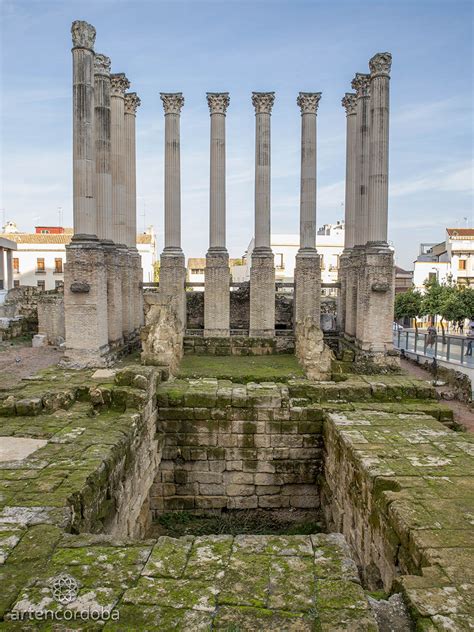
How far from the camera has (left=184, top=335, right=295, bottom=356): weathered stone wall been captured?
16.5 m

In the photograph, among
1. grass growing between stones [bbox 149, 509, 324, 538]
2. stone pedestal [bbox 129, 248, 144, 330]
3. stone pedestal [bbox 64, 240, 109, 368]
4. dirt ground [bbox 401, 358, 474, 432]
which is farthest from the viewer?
stone pedestal [bbox 129, 248, 144, 330]

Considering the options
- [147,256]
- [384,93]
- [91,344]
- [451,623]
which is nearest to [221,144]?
[384,93]

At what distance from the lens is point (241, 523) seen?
29.1ft

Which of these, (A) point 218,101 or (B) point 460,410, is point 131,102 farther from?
(B) point 460,410

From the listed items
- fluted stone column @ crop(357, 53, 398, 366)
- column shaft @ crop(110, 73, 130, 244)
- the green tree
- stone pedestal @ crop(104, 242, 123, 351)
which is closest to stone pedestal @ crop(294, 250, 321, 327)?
fluted stone column @ crop(357, 53, 398, 366)

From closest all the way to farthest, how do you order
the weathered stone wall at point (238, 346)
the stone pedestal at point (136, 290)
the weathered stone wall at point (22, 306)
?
the weathered stone wall at point (238, 346) < the stone pedestal at point (136, 290) < the weathered stone wall at point (22, 306)

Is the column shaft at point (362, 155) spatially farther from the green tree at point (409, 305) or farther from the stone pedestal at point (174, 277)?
the green tree at point (409, 305)

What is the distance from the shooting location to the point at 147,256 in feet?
147

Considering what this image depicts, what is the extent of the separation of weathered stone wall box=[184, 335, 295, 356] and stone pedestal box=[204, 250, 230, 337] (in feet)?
3.23

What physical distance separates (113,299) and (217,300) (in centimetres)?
404

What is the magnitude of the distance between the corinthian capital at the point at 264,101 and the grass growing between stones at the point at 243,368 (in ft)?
29.3

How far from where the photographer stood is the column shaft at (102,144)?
14938mm

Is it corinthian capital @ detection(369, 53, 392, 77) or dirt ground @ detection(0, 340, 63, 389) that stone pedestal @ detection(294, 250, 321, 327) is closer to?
corinthian capital @ detection(369, 53, 392, 77)
